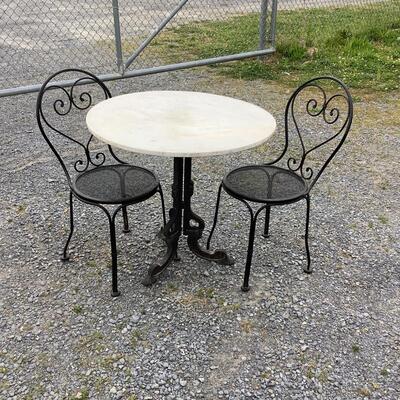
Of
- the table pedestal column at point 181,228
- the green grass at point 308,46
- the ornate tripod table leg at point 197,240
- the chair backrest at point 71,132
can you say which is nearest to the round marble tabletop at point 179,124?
the table pedestal column at point 181,228

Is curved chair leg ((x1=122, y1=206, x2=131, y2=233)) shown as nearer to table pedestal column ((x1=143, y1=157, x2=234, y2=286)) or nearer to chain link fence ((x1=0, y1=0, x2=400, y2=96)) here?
table pedestal column ((x1=143, y1=157, x2=234, y2=286))

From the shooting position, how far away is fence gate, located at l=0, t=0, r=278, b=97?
525cm

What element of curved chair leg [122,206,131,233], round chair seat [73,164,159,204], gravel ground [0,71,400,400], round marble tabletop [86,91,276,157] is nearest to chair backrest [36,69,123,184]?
gravel ground [0,71,400,400]

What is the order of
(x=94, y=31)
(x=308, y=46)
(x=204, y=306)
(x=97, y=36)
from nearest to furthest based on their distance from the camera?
(x=204, y=306), (x=308, y=46), (x=97, y=36), (x=94, y=31)

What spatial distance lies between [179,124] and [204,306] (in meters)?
0.94

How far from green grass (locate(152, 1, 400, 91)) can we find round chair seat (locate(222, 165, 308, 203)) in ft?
11.4

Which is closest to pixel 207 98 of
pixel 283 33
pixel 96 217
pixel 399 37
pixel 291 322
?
pixel 96 217

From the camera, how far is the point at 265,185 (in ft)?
8.27

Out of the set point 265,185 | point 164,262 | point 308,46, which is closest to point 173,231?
point 164,262

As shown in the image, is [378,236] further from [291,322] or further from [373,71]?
[373,71]

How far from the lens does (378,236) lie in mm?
3059

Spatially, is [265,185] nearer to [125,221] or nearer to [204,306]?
[204,306]

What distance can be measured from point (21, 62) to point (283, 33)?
3.98 meters

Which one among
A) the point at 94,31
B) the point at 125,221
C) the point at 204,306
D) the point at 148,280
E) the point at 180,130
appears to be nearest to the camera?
the point at 180,130
